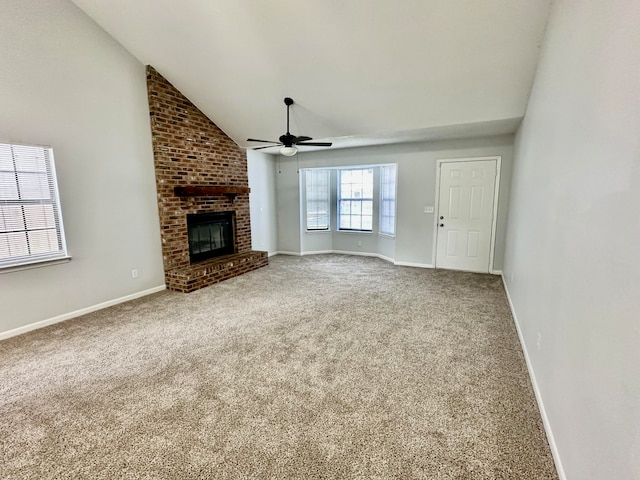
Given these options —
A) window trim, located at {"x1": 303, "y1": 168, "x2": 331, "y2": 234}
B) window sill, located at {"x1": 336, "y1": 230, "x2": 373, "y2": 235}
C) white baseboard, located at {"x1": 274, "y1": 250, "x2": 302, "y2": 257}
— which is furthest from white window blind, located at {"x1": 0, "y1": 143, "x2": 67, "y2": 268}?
window sill, located at {"x1": 336, "y1": 230, "x2": 373, "y2": 235}

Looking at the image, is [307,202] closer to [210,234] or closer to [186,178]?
[210,234]

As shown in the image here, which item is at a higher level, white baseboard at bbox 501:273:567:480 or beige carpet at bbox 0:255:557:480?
white baseboard at bbox 501:273:567:480

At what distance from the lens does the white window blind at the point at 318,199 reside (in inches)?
275

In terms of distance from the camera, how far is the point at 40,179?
324cm

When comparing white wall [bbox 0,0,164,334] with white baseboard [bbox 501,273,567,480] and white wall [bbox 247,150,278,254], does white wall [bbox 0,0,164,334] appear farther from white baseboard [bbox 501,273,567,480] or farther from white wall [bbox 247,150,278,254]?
white baseboard [bbox 501,273,567,480]

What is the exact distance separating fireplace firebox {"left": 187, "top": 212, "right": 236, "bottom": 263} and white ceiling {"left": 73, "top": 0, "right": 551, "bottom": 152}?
183cm

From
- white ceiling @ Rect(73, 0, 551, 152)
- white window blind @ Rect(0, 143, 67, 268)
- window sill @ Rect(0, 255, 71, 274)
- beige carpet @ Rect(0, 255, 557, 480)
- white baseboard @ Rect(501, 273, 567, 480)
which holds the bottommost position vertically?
beige carpet @ Rect(0, 255, 557, 480)

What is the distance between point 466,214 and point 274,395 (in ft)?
15.0

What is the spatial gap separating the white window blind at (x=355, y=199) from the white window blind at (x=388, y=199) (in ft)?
1.02

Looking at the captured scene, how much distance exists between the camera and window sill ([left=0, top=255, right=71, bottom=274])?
3023 millimetres

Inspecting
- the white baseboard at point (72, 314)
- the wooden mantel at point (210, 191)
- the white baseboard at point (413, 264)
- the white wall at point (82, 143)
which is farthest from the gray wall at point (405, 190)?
the white baseboard at point (72, 314)

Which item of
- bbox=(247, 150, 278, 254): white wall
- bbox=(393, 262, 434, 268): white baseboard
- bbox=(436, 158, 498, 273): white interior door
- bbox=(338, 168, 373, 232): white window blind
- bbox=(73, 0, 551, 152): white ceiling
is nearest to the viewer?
bbox=(73, 0, 551, 152): white ceiling

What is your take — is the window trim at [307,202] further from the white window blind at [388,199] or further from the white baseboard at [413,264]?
the white baseboard at [413,264]

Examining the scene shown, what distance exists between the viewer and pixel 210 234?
5.39 meters
